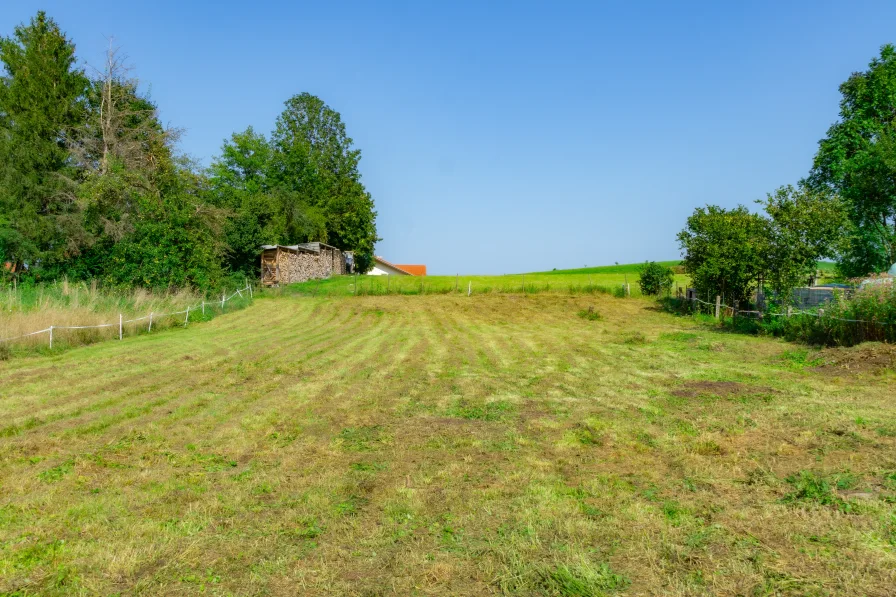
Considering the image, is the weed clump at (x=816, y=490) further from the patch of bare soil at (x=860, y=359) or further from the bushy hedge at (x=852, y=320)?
the bushy hedge at (x=852, y=320)

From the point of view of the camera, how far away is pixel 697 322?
26.5 metres

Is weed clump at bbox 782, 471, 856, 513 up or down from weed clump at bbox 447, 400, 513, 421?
up

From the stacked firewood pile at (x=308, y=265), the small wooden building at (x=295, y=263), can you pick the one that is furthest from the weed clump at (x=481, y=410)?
the stacked firewood pile at (x=308, y=265)

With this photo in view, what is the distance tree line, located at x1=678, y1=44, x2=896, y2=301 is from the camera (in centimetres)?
2222

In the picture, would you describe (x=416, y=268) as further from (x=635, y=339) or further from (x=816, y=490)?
(x=816, y=490)

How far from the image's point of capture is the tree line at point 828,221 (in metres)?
22.2

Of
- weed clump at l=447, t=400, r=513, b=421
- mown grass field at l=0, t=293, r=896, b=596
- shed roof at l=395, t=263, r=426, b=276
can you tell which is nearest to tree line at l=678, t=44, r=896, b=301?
mown grass field at l=0, t=293, r=896, b=596

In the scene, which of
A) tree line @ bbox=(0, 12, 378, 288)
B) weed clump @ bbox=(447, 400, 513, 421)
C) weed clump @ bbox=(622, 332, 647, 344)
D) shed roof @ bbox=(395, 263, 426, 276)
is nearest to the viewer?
weed clump @ bbox=(447, 400, 513, 421)

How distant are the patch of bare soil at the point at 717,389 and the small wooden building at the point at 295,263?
119 ft

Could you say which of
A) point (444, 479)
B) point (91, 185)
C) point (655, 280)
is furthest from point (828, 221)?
point (91, 185)

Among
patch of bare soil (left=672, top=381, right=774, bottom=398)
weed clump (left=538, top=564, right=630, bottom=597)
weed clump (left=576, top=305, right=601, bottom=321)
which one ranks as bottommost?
weed clump (left=538, top=564, right=630, bottom=597)

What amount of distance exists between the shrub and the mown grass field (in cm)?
2517

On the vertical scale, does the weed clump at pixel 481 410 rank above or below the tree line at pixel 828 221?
below

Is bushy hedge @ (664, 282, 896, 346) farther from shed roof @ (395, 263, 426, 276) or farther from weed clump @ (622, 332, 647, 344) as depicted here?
shed roof @ (395, 263, 426, 276)
